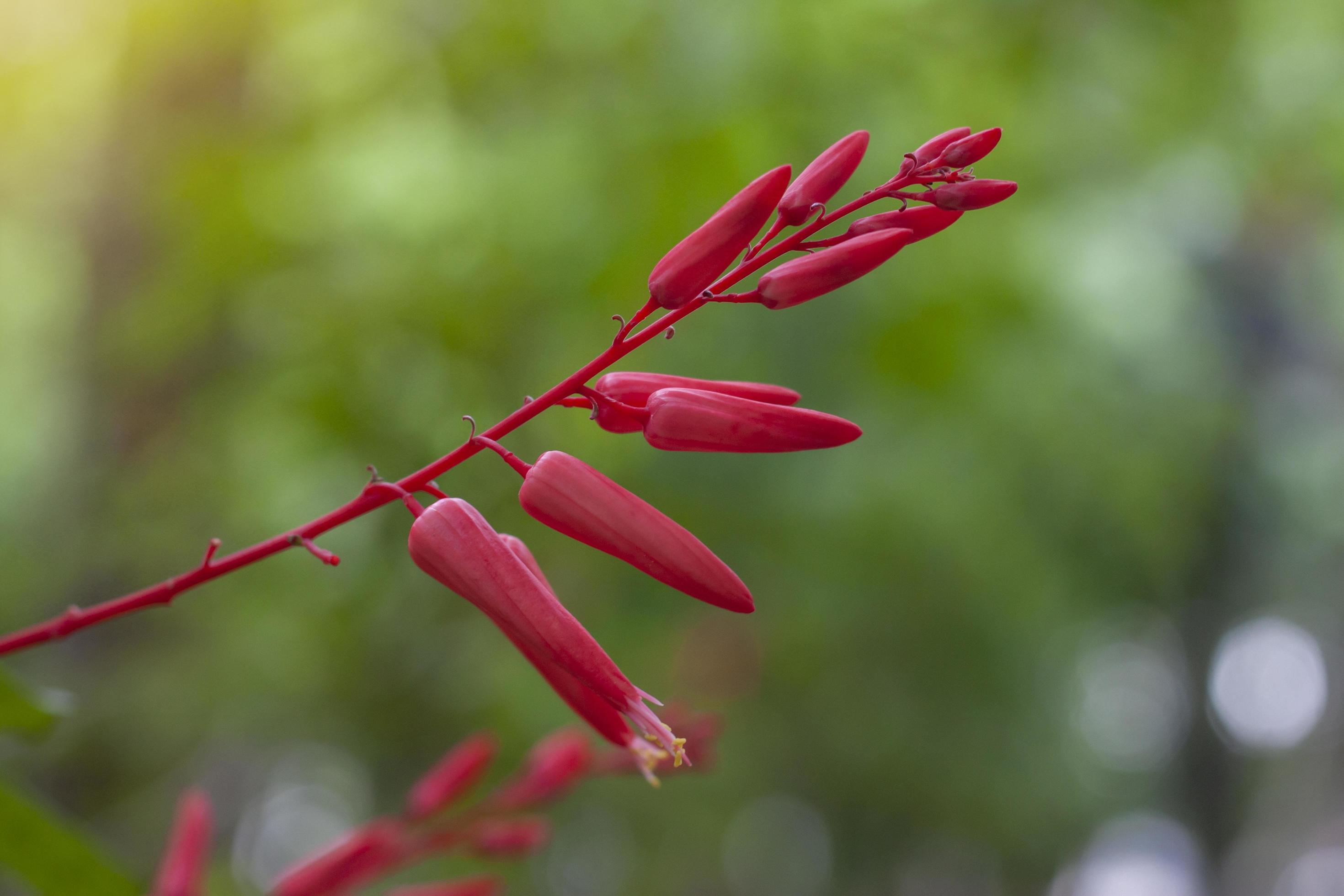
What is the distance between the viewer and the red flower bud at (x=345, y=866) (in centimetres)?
93

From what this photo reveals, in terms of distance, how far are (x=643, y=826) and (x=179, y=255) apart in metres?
2.29

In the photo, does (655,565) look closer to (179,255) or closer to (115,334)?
(179,255)

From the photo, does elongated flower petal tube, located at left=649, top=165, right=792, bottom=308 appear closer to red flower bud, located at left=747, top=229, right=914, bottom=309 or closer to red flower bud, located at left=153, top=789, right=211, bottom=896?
red flower bud, located at left=747, top=229, right=914, bottom=309

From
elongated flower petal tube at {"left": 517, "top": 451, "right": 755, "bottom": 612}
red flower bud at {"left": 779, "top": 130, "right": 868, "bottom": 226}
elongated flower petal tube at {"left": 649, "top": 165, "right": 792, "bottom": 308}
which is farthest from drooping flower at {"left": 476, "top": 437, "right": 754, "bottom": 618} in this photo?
red flower bud at {"left": 779, "top": 130, "right": 868, "bottom": 226}

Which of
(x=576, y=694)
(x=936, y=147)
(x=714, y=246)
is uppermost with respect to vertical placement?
(x=936, y=147)

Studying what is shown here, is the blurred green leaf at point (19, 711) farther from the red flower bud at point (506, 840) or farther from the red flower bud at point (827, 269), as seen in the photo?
the red flower bud at point (827, 269)

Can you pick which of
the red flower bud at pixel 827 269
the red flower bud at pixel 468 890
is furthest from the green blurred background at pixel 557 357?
the red flower bud at pixel 827 269

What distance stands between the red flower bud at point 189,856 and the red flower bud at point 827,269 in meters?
0.77

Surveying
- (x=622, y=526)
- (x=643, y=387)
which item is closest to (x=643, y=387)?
(x=643, y=387)

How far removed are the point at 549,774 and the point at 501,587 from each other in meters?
0.48

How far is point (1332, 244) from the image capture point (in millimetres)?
4766

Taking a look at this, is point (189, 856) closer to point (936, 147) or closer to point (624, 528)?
point (624, 528)

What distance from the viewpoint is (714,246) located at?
0.69 meters

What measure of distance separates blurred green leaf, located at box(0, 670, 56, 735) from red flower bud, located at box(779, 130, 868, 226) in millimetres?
759
